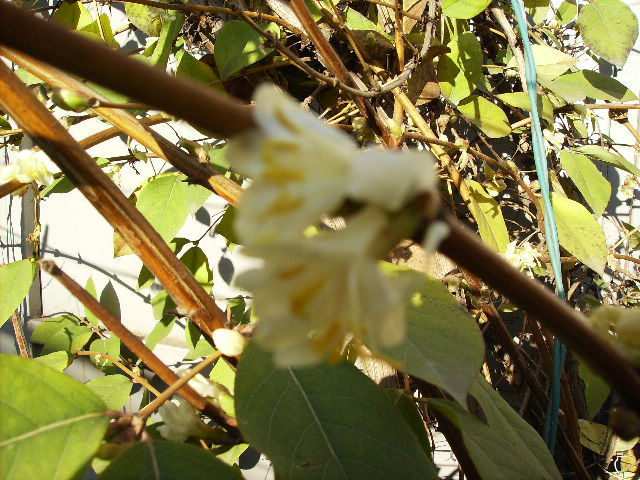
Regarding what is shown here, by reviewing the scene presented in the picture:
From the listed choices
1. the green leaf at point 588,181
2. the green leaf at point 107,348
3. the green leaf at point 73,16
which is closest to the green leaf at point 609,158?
the green leaf at point 588,181

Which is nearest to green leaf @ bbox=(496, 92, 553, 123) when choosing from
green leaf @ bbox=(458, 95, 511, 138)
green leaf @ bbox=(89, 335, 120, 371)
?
green leaf @ bbox=(458, 95, 511, 138)

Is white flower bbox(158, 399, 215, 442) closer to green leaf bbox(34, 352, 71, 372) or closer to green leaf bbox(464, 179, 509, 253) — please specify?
green leaf bbox(464, 179, 509, 253)

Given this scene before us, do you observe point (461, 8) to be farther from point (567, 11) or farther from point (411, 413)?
point (411, 413)

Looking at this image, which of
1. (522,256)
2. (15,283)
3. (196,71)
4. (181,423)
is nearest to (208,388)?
(181,423)

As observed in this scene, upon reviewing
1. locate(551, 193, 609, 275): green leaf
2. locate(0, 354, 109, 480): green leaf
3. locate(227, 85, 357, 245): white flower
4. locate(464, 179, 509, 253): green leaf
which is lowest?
locate(551, 193, 609, 275): green leaf

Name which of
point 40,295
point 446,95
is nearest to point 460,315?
point 446,95

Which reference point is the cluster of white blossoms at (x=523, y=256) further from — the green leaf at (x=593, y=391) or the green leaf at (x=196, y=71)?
the green leaf at (x=196, y=71)

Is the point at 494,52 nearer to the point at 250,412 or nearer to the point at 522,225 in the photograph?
the point at 522,225
